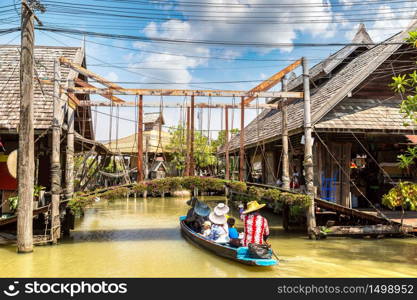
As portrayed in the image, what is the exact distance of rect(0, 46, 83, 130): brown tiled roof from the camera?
40.6 feet

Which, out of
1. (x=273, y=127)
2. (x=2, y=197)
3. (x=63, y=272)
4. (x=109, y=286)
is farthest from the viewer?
(x=273, y=127)

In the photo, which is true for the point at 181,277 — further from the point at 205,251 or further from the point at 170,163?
the point at 170,163

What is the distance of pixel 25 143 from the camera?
969 centimetres

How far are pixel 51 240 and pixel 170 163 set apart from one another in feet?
66.4

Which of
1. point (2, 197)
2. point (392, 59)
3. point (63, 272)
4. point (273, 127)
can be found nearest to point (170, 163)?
point (273, 127)

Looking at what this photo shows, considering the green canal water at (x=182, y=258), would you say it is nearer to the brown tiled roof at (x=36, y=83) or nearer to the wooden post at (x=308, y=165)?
the wooden post at (x=308, y=165)

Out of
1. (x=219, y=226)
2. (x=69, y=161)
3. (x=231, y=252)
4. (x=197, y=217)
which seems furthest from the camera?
(x=197, y=217)

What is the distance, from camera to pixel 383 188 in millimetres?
14852

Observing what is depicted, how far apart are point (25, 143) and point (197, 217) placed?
633 cm

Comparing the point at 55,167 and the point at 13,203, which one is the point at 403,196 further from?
the point at 13,203

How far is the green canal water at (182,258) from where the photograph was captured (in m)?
8.18

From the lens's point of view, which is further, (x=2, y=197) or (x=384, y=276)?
(x=2, y=197)

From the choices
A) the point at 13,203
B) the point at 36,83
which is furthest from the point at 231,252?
the point at 36,83

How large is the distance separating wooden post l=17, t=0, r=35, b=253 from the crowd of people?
17.0 ft
